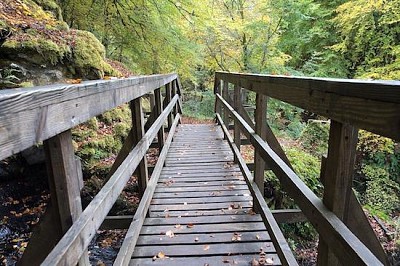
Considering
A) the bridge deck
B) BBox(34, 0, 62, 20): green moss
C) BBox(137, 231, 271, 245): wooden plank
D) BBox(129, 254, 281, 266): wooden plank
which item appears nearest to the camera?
BBox(129, 254, 281, 266): wooden plank

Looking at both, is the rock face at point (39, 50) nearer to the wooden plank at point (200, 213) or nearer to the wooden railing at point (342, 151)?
the wooden plank at point (200, 213)

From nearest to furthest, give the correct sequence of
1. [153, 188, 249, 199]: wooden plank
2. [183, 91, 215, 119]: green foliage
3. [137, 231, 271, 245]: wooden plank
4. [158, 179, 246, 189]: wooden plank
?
[137, 231, 271, 245]: wooden plank < [153, 188, 249, 199]: wooden plank < [158, 179, 246, 189]: wooden plank < [183, 91, 215, 119]: green foliage

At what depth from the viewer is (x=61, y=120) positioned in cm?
115

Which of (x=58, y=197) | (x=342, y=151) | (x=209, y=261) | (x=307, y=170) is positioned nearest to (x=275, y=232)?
(x=209, y=261)

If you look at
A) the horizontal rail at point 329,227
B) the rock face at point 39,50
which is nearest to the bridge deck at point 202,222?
the horizontal rail at point 329,227

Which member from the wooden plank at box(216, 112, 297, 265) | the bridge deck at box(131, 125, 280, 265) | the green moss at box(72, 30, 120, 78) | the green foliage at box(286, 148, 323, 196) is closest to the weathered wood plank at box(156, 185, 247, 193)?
the bridge deck at box(131, 125, 280, 265)

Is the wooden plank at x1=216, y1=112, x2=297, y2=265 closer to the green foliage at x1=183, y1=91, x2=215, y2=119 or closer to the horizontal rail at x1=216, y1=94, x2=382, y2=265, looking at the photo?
the horizontal rail at x1=216, y1=94, x2=382, y2=265

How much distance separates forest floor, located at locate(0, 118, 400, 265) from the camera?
14.0 ft

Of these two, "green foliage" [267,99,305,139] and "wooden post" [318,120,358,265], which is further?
"green foliage" [267,99,305,139]

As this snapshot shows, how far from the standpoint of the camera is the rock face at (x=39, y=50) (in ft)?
18.9

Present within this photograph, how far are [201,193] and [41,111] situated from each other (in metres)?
3.10

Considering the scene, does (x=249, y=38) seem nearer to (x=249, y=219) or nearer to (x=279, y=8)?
(x=279, y=8)

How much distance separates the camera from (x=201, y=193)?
395cm

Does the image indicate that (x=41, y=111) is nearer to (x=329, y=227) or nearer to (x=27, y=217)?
(x=329, y=227)
